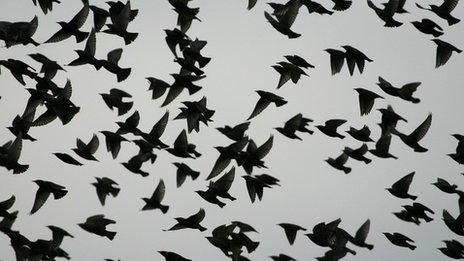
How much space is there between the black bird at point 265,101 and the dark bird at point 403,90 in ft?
7.58

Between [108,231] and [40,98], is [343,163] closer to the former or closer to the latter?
[108,231]

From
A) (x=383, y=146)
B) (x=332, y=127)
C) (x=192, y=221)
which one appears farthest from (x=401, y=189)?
(x=192, y=221)

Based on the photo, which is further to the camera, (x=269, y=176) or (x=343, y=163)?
(x=343, y=163)

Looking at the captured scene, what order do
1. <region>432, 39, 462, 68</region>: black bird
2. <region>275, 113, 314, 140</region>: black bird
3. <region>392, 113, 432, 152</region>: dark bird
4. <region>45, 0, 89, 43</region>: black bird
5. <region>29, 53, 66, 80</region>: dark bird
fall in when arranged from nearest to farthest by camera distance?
<region>392, 113, 432, 152</region>: dark bird → <region>45, 0, 89, 43</region>: black bird → <region>432, 39, 462, 68</region>: black bird → <region>275, 113, 314, 140</region>: black bird → <region>29, 53, 66, 80</region>: dark bird

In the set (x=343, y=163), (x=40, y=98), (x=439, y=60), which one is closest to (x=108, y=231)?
(x=40, y=98)

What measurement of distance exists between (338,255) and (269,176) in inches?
94.4

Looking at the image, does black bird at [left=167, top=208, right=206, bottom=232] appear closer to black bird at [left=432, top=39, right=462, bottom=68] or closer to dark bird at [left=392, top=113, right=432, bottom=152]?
dark bird at [left=392, top=113, right=432, bottom=152]

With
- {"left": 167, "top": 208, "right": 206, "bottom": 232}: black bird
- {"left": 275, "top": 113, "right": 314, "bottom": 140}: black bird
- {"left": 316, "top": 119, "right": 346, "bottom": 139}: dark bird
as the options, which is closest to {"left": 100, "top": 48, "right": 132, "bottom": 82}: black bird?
{"left": 167, "top": 208, "right": 206, "bottom": 232}: black bird

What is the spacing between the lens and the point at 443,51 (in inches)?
653

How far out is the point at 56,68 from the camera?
17625 millimetres

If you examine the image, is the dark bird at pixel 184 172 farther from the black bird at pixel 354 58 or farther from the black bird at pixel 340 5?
the black bird at pixel 340 5

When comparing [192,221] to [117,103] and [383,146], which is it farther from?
[383,146]

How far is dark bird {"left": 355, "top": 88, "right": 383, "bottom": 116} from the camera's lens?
55.2 ft

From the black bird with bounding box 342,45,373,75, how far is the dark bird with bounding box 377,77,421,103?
61cm
